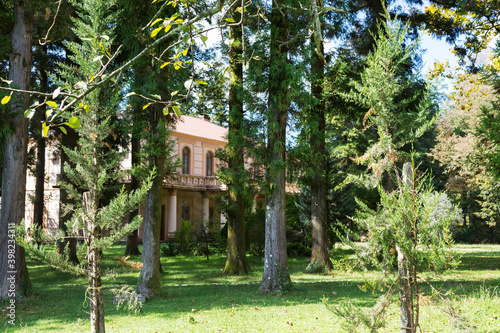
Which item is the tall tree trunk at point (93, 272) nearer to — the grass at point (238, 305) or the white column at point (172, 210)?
the grass at point (238, 305)

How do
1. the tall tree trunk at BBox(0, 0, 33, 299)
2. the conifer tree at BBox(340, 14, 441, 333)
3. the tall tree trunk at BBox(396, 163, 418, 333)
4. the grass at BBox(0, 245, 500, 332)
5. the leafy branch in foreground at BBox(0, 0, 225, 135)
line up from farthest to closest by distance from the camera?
the tall tree trunk at BBox(0, 0, 33, 299), the grass at BBox(0, 245, 500, 332), the tall tree trunk at BBox(396, 163, 418, 333), the conifer tree at BBox(340, 14, 441, 333), the leafy branch in foreground at BBox(0, 0, 225, 135)

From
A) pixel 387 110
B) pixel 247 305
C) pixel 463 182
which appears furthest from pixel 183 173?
pixel 387 110

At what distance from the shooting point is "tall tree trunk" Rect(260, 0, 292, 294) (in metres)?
10.5

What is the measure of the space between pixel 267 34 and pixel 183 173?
78.6 feet

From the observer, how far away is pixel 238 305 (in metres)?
8.84

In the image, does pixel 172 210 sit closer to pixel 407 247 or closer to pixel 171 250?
pixel 171 250

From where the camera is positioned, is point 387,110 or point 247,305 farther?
point 247,305

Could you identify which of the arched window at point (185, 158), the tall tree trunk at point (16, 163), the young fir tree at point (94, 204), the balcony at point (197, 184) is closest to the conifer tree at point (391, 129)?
the young fir tree at point (94, 204)

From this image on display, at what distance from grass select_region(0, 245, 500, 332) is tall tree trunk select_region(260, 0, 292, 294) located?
624 millimetres

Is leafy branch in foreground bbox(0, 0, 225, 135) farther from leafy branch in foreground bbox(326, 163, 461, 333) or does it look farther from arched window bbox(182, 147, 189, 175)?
arched window bbox(182, 147, 189, 175)

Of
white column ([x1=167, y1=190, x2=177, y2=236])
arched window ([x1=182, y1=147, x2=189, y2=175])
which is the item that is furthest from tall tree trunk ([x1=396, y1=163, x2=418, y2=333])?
arched window ([x1=182, y1=147, x2=189, y2=175])

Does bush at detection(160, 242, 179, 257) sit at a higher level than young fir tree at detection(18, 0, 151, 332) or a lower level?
lower

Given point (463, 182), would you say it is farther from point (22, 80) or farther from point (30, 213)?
point (30, 213)

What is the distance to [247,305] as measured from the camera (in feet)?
29.1
